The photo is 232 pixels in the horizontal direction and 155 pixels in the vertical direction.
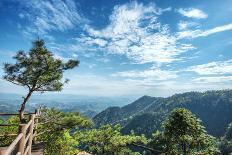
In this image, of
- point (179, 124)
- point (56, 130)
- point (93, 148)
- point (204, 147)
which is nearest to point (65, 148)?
point (56, 130)

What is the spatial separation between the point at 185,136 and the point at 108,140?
8966 mm

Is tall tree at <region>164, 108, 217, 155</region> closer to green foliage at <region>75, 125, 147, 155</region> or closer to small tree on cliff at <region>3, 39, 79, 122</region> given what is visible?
green foliage at <region>75, 125, 147, 155</region>

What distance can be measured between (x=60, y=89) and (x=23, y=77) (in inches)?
126

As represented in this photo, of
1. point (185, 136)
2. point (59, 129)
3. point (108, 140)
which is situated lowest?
point (108, 140)

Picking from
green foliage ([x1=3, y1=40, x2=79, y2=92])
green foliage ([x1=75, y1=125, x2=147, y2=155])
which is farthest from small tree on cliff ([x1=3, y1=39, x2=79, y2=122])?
green foliage ([x1=75, y1=125, x2=147, y2=155])

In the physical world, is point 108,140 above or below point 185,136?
below

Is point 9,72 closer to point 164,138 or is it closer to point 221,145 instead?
point 164,138

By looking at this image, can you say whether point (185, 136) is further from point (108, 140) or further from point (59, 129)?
point (59, 129)

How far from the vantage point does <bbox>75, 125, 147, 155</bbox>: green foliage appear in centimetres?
2681

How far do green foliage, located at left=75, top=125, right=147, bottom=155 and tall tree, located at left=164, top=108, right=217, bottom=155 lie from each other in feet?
12.6

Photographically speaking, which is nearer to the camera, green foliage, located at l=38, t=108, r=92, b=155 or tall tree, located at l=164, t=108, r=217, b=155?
green foliage, located at l=38, t=108, r=92, b=155

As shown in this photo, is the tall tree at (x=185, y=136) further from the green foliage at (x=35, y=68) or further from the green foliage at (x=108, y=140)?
the green foliage at (x=35, y=68)

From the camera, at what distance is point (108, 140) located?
27.5 metres

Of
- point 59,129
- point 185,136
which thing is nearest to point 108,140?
point 59,129
